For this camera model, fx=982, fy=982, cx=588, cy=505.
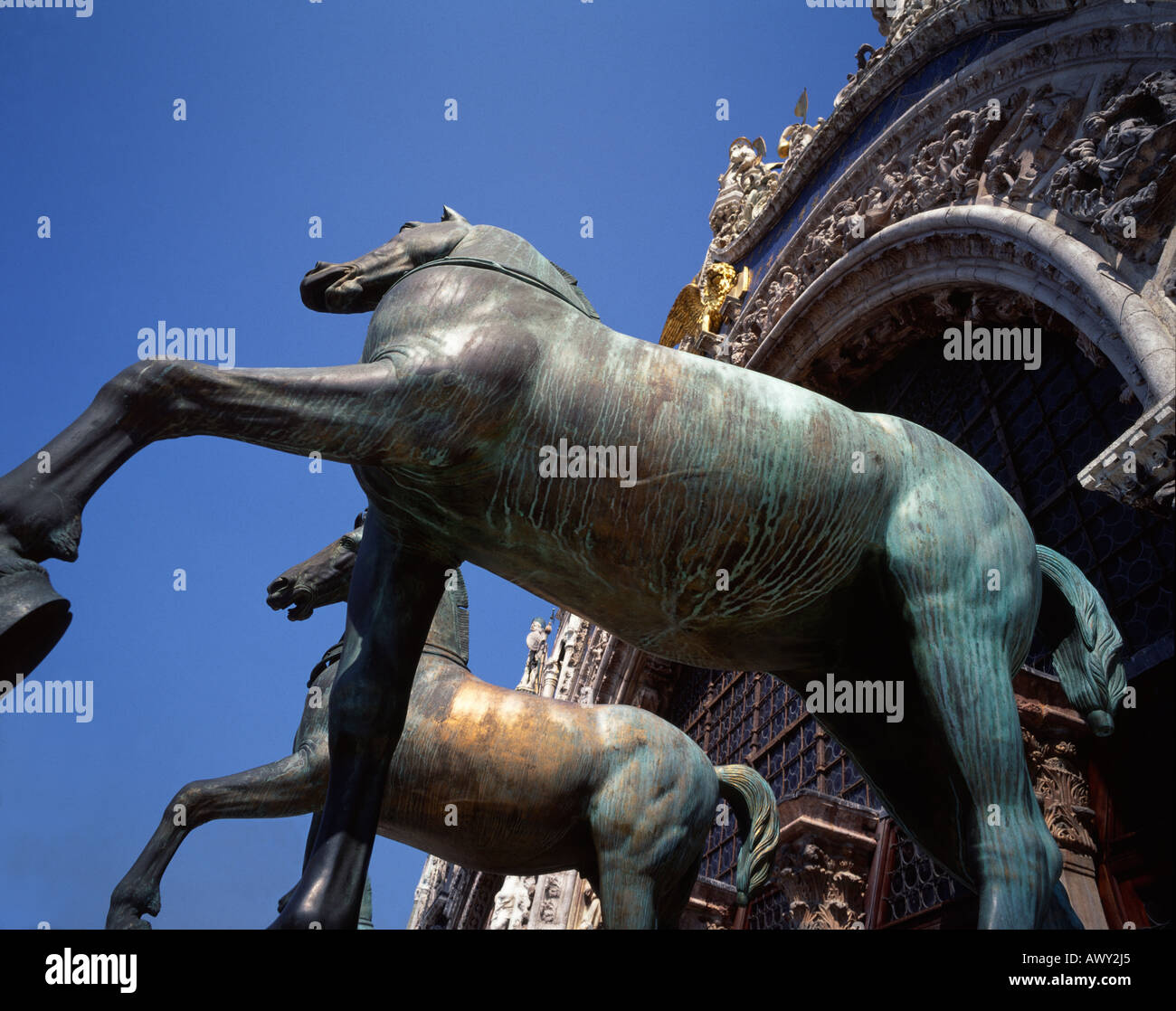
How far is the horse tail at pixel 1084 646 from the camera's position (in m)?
2.43

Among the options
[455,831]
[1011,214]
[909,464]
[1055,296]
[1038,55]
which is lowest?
[455,831]

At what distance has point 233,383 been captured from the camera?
1923mm

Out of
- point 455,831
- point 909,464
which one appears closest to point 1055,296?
point 909,464

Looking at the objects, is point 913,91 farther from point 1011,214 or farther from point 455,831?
point 455,831

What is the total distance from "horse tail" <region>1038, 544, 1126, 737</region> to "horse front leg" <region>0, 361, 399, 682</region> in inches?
70.1

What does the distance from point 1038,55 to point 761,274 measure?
4.68 metres

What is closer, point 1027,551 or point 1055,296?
point 1027,551

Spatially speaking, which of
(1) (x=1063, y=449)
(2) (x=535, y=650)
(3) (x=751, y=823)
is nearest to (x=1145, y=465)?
(3) (x=751, y=823)

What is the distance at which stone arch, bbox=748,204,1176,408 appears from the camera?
482 centimetres

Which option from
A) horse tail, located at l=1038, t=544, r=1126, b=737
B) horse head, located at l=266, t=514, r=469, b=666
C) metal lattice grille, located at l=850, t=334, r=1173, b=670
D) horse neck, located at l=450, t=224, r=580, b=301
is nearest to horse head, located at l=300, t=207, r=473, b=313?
horse neck, located at l=450, t=224, r=580, b=301

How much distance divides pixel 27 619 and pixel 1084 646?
2.39m

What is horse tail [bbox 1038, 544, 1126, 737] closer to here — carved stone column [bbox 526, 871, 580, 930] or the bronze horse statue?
the bronze horse statue

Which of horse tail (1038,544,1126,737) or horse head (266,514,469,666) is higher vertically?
horse head (266,514,469,666)

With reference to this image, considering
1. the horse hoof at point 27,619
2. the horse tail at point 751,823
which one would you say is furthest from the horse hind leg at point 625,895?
the horse hoof at point 27,619
